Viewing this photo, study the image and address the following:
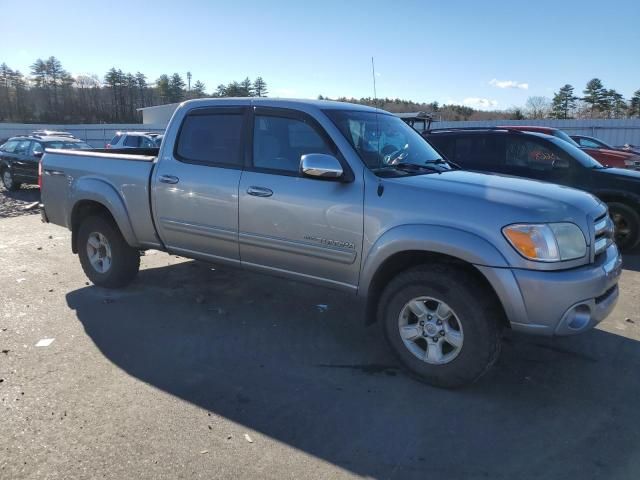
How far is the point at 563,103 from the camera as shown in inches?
2451

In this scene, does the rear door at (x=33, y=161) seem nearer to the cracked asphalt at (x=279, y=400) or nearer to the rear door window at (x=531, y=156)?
the cracked asphalt at (x=279, y=400)

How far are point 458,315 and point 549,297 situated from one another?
589 mm

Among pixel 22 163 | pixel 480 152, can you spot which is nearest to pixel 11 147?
pixel 22 163

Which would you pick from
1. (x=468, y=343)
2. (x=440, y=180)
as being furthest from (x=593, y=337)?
(x=440, y=180)

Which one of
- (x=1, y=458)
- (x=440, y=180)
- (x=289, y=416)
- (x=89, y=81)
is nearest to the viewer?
(x=1, y=458)

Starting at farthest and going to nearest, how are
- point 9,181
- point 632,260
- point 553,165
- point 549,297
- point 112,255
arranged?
point 9,181
point 553,165
point 632,260
point 112,255
point 549,297

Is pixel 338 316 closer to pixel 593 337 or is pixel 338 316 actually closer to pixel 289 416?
pixel 289 416

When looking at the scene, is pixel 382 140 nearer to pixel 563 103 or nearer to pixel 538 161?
pixel 538 161

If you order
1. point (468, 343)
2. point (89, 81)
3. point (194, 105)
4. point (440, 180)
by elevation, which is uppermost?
point (89, 81)

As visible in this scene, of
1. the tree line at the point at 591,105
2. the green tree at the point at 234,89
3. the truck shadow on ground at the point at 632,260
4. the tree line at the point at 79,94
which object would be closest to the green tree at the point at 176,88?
the tree line at the point at 79,94

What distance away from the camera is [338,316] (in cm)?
514

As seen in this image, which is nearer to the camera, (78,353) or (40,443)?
(40,443)

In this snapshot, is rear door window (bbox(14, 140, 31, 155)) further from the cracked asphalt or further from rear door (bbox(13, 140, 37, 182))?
the cracked asphalt

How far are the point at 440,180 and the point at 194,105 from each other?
104 inches
